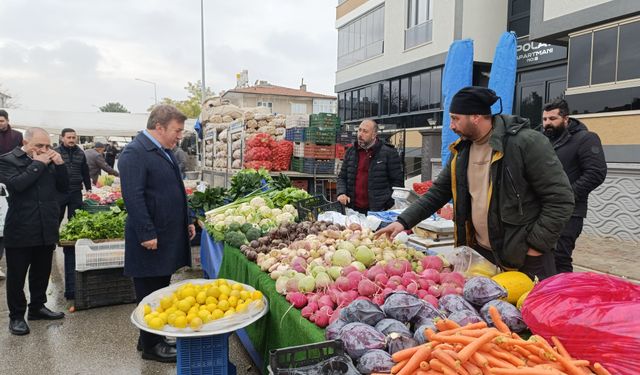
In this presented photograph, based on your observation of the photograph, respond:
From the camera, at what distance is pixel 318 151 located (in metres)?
9.05

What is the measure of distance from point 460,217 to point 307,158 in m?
6.19

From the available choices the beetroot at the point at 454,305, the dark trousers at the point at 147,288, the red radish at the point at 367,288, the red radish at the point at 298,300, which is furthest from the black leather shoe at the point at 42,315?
the beetroot at the point at 454,305

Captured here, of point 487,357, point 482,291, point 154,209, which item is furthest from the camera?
point 154,209

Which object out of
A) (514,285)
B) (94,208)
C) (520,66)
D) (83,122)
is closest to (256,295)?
(514,285)

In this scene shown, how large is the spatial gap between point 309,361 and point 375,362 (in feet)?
0.88

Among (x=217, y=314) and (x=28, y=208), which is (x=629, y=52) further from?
A: (x=28, y=208)

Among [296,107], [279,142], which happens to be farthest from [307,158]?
[296,107]

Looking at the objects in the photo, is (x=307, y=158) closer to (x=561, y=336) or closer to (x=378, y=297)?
(x=378, y=297)

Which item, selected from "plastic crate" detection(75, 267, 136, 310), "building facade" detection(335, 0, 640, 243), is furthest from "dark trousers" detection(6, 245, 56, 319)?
"building facade" detection(335, 0, 640, 243)

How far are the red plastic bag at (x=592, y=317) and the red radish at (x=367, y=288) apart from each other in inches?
32.0

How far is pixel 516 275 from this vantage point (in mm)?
2502

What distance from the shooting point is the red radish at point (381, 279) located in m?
2.60

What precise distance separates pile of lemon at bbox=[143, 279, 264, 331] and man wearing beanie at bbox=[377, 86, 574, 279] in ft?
5.25

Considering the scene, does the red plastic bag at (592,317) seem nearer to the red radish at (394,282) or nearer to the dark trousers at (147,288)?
the red radish at (394,282)
